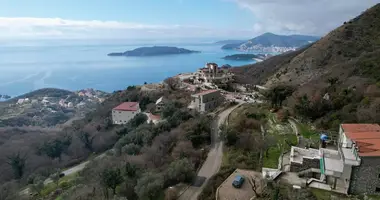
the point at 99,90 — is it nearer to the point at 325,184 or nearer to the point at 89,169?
the point at 89,169

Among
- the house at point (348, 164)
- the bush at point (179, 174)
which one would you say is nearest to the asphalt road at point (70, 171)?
the bush at point (179, 174)

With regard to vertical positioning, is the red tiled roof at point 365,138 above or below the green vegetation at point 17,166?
above

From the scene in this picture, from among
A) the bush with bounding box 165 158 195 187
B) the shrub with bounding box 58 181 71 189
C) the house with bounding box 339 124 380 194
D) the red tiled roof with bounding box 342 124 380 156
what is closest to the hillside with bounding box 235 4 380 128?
the red tiled roof with bounding box 342 124 380 156

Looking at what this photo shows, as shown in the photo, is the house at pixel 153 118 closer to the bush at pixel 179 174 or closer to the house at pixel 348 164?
the bush at pixel 179 174

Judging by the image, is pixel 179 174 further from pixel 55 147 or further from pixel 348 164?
pixel 55 147

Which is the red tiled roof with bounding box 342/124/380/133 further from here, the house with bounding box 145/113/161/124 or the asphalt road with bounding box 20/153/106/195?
the asphalt road with bounding box 20/153/106/195

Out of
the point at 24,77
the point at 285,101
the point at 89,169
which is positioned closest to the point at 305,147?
the point at 285,101

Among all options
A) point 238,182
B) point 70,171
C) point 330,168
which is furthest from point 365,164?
point 70,171
